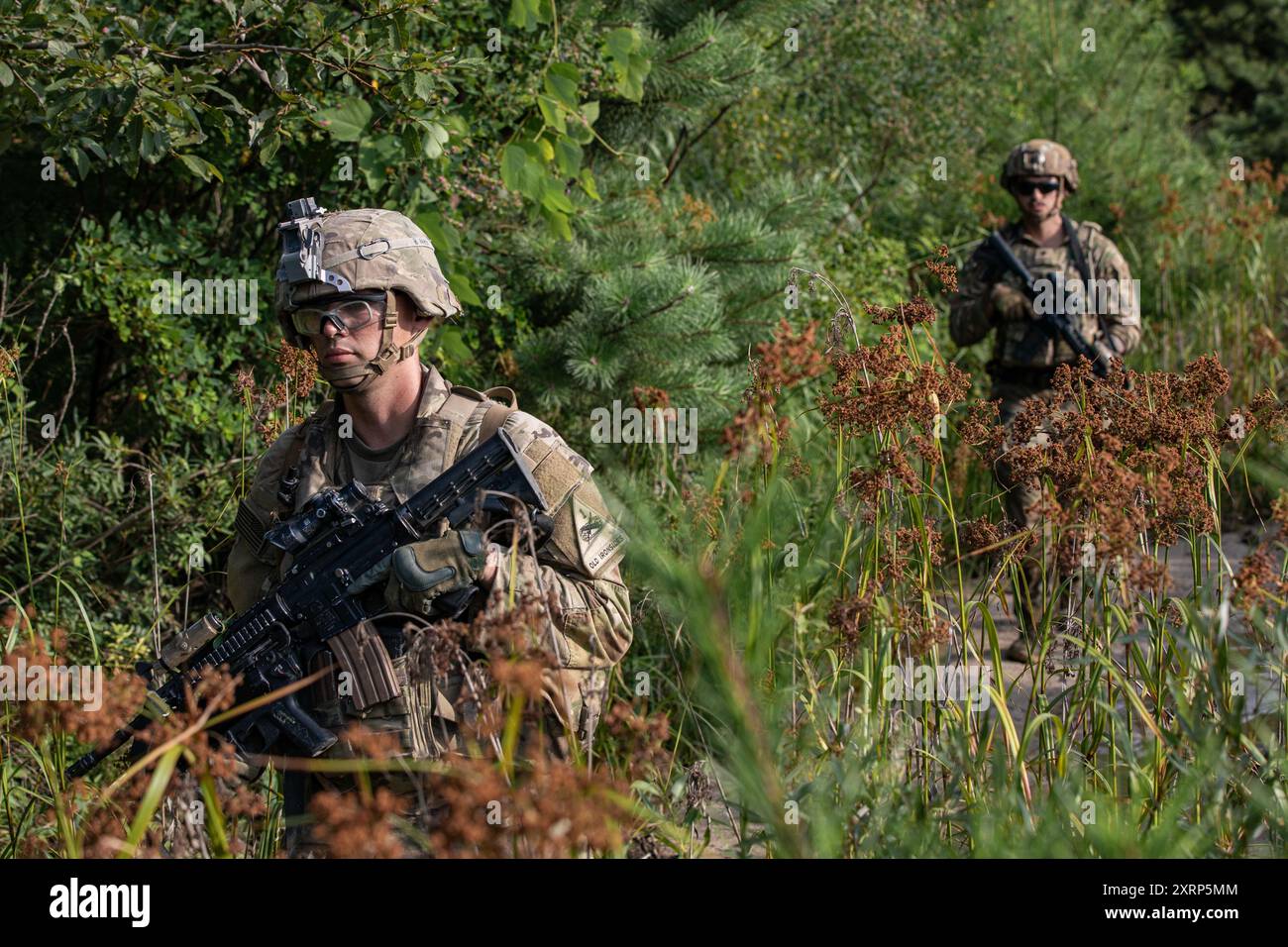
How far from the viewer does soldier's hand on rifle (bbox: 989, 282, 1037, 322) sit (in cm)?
621

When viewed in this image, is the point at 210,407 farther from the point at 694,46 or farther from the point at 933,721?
the point at 933,721

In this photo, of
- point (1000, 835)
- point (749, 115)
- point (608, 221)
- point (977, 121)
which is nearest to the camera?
point (1000, 835)

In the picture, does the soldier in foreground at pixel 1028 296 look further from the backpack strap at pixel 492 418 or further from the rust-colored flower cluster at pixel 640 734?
the rust-colored flower cluster at pixel 640 734

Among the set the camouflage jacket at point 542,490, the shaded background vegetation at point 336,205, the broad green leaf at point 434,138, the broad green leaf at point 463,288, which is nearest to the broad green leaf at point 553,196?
the shaded background vegetation at point 336,205

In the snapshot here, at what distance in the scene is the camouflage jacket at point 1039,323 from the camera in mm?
6207

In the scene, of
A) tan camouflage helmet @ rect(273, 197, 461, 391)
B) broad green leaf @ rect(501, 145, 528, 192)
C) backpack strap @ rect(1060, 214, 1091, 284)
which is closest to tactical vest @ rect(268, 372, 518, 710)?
tan camouflage helmet @ rect(273, 197, 461, 391)

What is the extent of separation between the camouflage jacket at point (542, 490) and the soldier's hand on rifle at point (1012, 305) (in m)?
3.65

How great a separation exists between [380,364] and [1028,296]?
12.8 ft

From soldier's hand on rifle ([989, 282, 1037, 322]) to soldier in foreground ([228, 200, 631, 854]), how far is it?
354 centimetres

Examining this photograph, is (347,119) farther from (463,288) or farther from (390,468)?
(390,468)

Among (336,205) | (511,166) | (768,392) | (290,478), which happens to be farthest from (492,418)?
(336,205)

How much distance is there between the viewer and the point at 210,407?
520cm
